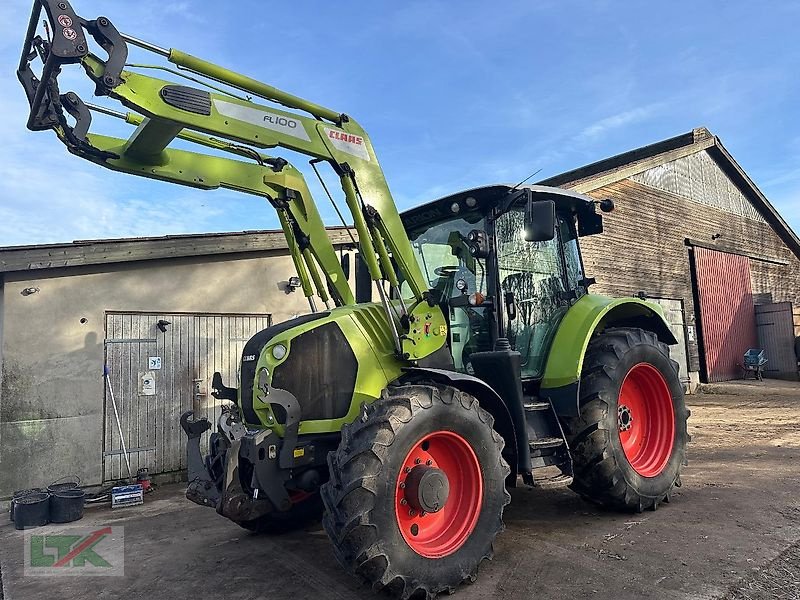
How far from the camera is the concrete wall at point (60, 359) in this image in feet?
23.0

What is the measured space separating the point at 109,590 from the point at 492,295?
11.6 feet

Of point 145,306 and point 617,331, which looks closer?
point 617,331

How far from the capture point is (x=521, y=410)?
14.1 feet

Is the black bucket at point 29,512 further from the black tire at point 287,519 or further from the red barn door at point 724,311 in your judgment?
the red barn door at point 724,311

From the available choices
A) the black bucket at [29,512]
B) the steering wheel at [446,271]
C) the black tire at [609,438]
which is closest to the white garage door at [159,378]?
the black bucket at [29,512]

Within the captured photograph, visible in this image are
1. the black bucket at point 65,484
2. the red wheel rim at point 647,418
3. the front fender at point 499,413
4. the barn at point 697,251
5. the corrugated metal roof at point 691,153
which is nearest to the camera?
the front fender at point 499,413

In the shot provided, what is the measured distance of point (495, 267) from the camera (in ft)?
15.5

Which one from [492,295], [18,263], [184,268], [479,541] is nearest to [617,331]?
[492,295]

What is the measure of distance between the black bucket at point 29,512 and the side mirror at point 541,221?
5.61m

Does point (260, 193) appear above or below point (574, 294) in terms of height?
above

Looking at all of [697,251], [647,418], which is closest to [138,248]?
[647,418]

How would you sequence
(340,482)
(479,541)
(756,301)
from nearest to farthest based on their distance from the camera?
1. (340,482)
2. (479,541)
3. (756,301)

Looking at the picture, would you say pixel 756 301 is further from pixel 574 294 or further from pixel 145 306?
pixel 145 306

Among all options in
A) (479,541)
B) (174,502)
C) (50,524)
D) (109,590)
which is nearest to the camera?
(479,541)
